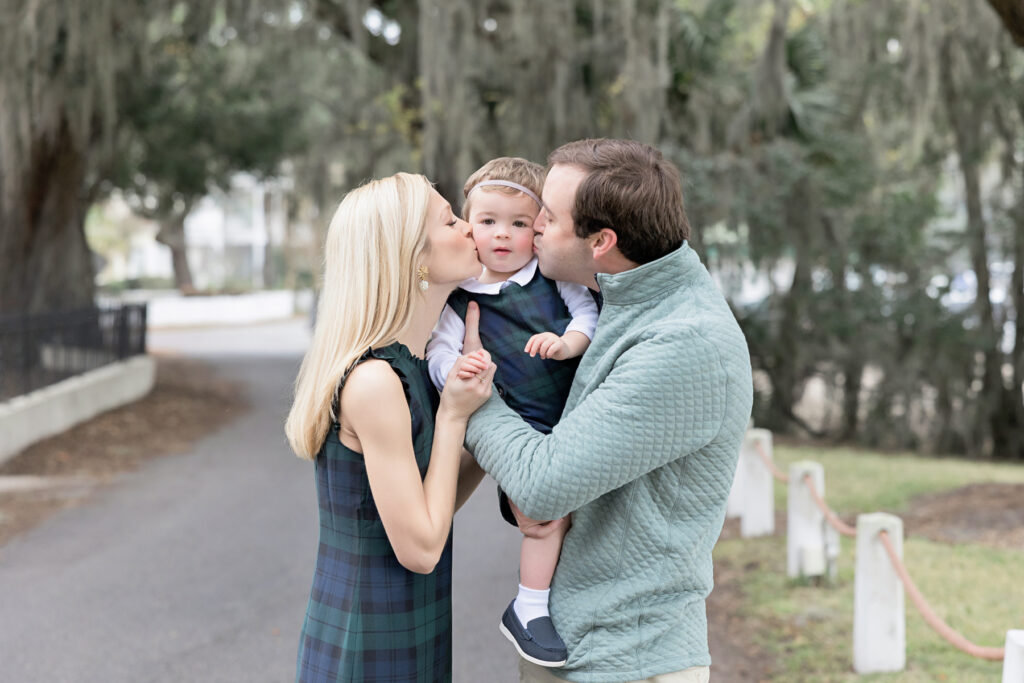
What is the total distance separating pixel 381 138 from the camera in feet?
54.4

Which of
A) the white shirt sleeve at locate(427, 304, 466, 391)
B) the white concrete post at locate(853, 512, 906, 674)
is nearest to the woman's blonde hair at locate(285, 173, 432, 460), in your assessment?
the white shirt sleeve at locate(427, 304, 466, 391)

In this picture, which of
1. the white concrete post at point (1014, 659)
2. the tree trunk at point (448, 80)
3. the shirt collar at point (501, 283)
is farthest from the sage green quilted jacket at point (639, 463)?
the tree trunk at point (448, 80)

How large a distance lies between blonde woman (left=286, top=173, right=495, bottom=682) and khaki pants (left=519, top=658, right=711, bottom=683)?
0.85 feet

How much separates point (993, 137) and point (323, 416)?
44.8 feet

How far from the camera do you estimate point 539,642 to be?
1949 millimetres

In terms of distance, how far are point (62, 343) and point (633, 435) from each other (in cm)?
1139

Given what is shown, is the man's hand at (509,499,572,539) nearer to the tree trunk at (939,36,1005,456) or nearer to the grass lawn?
the grass lawn

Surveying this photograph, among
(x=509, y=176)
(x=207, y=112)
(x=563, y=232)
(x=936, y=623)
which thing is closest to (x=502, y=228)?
(x=509, y=176)

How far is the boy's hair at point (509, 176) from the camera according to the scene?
7.69ft

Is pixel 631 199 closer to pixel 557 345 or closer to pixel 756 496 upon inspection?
pixel 557 345

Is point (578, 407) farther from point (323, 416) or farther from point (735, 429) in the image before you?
point (323, 416)

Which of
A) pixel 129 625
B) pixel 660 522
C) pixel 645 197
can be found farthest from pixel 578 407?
pixel 129 625

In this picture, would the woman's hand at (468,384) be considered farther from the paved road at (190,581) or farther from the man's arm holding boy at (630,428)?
the paved road at (190,581)

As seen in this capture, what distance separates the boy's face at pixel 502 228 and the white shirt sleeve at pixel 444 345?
0.51 ft
